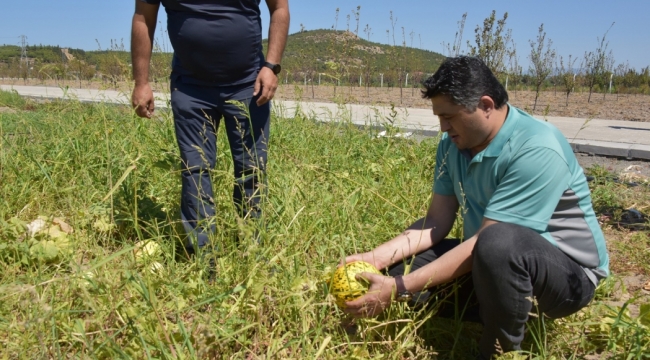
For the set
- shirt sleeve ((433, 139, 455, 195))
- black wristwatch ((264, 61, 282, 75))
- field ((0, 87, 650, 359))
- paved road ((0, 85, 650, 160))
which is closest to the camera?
field ((0, 87, 650, 359))

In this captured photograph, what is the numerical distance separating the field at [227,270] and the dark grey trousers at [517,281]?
0.14 meters

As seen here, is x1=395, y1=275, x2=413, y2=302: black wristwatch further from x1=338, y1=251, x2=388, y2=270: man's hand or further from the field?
x1=338, y1=251, x2=388, y2=270: man's hand

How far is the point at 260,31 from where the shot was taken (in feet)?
9.72

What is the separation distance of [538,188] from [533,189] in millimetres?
18

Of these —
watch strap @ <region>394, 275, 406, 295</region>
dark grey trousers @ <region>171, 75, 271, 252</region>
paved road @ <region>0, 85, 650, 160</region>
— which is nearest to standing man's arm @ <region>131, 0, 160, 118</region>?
dark grey trousers @ <region>171, 75, 271, 252</region>

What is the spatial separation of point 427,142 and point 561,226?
10.8 ft

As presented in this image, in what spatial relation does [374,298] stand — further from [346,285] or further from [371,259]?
[371,259]

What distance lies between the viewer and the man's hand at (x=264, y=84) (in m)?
2.84

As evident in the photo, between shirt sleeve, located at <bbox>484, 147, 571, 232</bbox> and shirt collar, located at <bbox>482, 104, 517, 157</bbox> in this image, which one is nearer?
shirt sleeve, located at <bbox>484, 147, 571, 232</bbox>

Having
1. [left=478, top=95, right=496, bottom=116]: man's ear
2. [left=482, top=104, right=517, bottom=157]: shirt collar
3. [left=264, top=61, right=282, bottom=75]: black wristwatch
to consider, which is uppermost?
[left=264, top=61, right=282, bottom=75]: black wristwatch

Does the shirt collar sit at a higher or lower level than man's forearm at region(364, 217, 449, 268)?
higher

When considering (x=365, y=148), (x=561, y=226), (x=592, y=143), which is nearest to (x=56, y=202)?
(x=365, y=148)

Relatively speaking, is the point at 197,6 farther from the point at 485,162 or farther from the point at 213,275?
the point at 485,162

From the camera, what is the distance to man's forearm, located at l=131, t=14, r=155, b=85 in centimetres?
292
